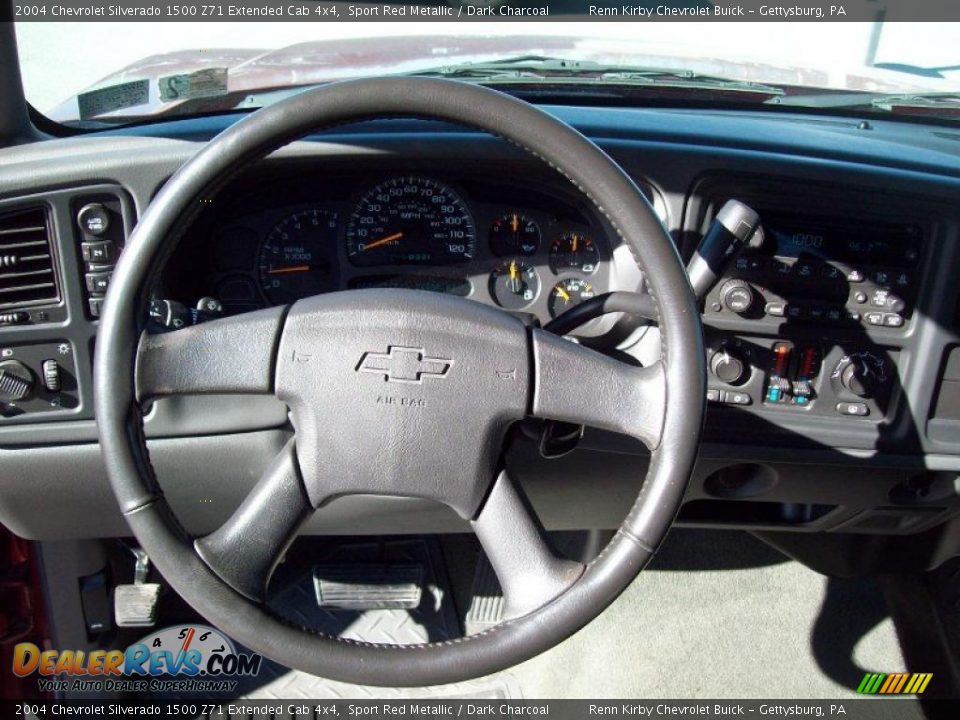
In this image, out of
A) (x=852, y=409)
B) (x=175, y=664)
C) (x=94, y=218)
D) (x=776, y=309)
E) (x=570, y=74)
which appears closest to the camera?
(x=94, y=218)

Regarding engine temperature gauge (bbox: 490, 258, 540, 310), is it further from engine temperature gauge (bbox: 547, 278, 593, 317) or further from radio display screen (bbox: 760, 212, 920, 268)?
radio display screen (bbox: 760, 212, 920, 268)

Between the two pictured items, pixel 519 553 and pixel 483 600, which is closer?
pixel 519 553

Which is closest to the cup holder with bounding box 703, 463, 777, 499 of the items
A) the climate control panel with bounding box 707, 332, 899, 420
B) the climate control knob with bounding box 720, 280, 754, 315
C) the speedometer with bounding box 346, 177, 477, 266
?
the climate control panel with bounding box 707, 332, 899, 420

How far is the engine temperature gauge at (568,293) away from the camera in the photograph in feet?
5.94

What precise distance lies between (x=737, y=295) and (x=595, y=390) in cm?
64

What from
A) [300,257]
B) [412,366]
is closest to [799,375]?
[412,366]

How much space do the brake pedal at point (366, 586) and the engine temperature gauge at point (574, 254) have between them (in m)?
1.31

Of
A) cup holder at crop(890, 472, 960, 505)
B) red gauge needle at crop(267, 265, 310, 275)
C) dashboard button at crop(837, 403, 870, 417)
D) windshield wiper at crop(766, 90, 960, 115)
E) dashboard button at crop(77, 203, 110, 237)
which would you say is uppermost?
windshield wiper at crop(766, 90, 960, 115)

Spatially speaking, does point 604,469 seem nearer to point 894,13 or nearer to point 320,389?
point 320,389

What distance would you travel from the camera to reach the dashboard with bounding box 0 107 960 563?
5.41 feet

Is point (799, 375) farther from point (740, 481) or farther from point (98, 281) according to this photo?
point (98, 281)

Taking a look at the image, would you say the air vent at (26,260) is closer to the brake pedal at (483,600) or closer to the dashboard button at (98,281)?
the dashboard button at (98,281)

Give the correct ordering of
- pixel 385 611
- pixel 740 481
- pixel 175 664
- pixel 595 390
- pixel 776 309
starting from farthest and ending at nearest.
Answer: pixel 385 611, pixel 175 664, pixel 740 481, pixel 776 309, pixel 595 390

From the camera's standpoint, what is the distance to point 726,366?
178cm
